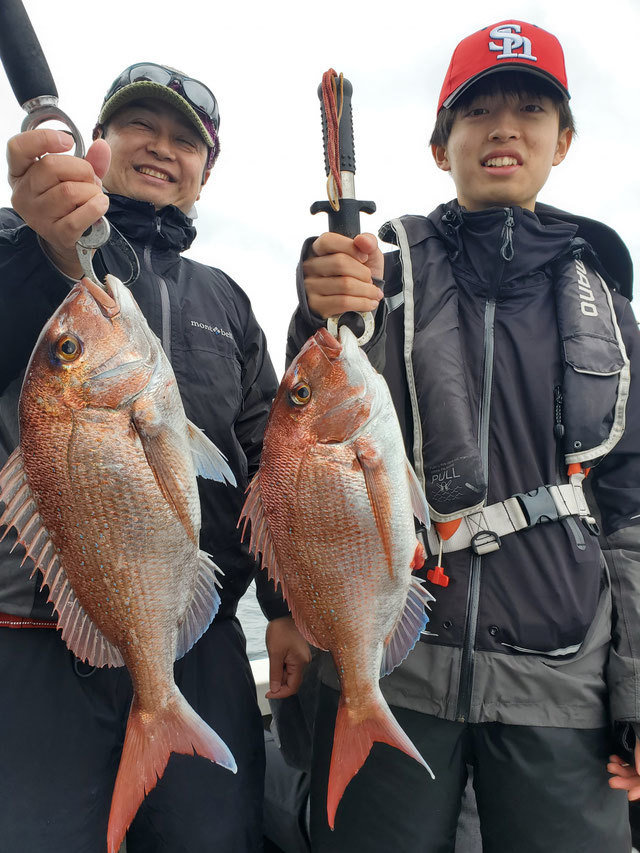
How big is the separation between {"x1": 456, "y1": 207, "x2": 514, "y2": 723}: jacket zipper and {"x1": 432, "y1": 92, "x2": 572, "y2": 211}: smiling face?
18 cm

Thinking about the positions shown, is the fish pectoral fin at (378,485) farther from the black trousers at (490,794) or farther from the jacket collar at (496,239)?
the jacket collar at (496,239)

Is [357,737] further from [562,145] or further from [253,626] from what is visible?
[253,626]

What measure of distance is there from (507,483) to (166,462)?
1.35 meters

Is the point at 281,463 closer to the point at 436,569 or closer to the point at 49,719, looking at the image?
the point at 436,569

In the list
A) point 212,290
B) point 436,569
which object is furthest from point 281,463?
point 212,290

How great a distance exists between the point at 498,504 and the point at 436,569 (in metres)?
0.36

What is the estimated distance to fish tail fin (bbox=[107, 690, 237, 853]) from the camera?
4.57ft

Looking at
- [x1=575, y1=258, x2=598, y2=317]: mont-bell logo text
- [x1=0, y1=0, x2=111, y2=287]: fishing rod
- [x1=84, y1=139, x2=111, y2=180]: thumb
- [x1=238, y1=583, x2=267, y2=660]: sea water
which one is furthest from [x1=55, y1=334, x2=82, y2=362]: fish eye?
[x1=238, y1=583, x2=267, y2=660]: sea water

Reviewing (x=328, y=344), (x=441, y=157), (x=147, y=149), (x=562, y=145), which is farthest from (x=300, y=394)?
(x=562, y=145)

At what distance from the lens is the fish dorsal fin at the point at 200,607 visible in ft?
→ 5.20

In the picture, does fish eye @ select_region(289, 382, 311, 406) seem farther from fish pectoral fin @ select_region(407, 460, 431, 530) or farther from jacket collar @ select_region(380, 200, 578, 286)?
jacket collar @ select_region(380, 200, 578, 286)

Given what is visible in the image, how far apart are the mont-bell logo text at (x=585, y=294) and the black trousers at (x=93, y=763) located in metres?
2.13

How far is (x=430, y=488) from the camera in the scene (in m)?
1.97

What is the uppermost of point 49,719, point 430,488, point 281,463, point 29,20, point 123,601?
point 29,20
